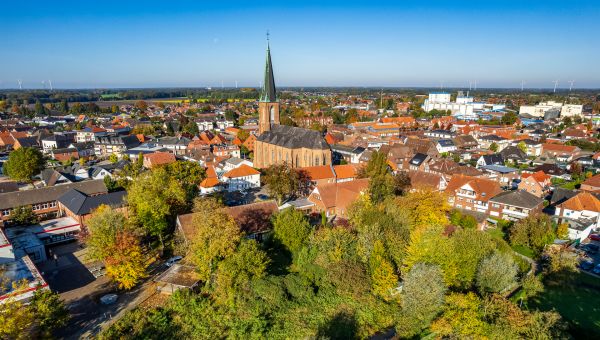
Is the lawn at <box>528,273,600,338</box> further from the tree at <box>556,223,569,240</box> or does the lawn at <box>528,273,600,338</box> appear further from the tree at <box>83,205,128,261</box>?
the tree at <box>83,205,128,261</box>

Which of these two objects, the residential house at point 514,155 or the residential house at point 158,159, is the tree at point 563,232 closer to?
the residential house at point 514,155

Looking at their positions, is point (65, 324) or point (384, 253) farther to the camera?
point (384, 253)

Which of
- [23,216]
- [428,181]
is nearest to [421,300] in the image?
[428,181]

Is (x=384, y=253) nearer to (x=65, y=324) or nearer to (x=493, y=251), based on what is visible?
(x=493, y=251)

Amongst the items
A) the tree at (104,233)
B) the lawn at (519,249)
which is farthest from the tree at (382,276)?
the tree at (104,233)

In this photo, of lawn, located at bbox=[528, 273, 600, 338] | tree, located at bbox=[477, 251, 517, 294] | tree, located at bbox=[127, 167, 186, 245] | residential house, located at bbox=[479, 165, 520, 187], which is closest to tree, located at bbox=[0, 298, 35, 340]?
tree, located at bbox=[127, 167, 186, 245]

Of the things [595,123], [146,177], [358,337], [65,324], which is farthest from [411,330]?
[595,123]

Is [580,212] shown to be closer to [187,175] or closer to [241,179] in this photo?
[241,179]
